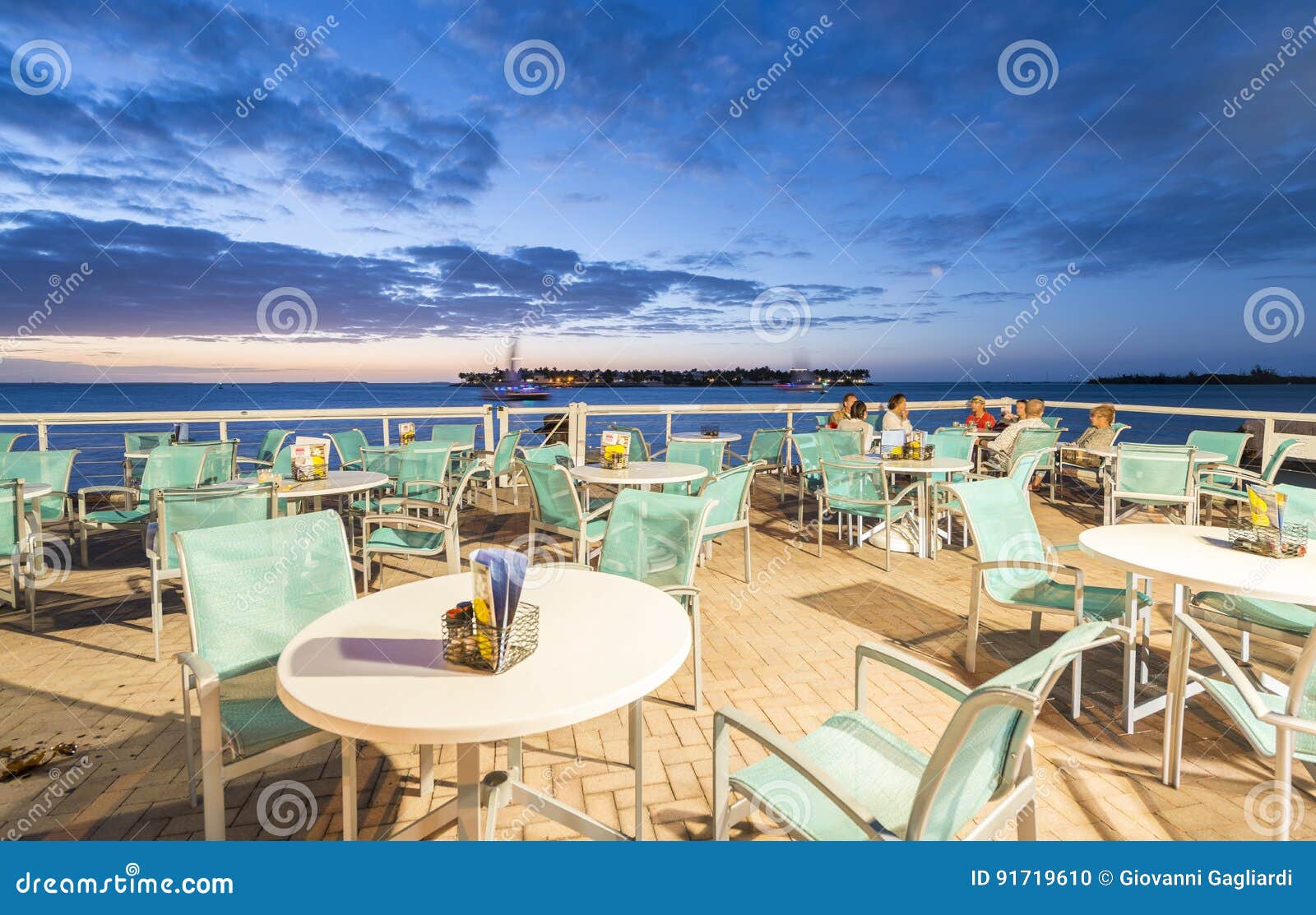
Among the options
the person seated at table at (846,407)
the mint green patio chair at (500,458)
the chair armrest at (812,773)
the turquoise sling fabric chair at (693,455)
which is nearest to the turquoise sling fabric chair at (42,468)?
the mint green patio chair at (500,458)

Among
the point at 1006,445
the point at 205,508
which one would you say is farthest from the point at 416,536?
the point at 1006,445

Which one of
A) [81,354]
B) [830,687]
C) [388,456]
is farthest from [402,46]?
[830,687]

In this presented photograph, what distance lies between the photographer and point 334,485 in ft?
13.5

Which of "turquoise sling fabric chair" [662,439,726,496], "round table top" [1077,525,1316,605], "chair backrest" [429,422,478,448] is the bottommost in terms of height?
"round table top" [1077,525,1316,605]

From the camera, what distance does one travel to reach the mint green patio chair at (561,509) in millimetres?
3793

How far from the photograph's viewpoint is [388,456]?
5973mm

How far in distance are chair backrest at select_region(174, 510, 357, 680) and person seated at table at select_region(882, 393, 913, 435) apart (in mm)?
5610

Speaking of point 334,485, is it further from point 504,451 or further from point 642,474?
point 504,451

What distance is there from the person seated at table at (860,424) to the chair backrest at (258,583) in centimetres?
540

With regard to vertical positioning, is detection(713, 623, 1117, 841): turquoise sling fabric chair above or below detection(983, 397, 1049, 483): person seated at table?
below

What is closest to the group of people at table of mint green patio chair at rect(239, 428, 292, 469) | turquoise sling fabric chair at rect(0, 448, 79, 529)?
mint green patio chair at rect(239, 428, 292, 469)

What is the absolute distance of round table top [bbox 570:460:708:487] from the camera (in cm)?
430

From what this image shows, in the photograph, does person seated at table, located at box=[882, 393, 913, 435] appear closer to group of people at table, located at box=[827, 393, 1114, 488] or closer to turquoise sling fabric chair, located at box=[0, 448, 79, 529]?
group of people at table, located at box=[827, 393, 1114, 488]
